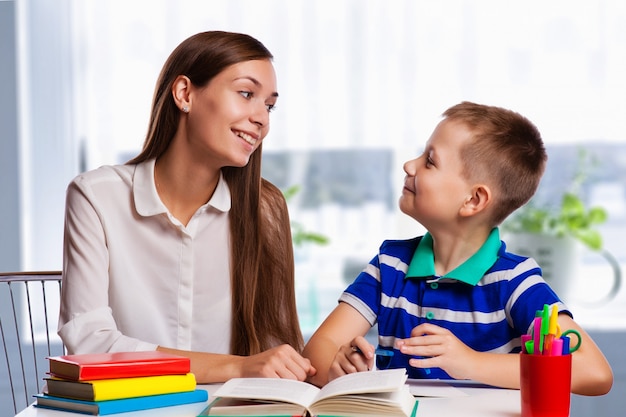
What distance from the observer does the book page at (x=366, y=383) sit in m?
1.14

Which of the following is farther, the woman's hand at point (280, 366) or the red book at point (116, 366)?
the woman's hand at point (280, 366)

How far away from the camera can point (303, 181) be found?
A: 3312mm

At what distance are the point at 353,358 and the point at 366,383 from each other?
228 millimetres

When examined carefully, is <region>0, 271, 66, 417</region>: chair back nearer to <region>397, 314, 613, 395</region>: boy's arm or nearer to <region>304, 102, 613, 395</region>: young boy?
<region>304, 102, 613, 395</region>: young boy

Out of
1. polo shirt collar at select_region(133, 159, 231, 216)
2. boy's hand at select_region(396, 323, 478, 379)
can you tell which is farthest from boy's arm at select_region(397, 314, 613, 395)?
polo shirt collar at select_region(133, 159, 231, 216)

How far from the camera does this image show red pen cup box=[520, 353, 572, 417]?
1104 mm

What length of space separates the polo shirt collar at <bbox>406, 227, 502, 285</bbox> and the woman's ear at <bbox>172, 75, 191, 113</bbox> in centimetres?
62

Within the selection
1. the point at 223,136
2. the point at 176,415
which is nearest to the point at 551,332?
the point at 176,415

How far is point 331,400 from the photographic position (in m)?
Answer: 1.15

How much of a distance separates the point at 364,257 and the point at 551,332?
84.1 inches

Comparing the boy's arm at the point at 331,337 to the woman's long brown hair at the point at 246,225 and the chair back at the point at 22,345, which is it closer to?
the woman's long brown hair at the point at 246,225

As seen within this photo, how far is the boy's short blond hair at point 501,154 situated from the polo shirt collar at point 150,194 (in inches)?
22.4

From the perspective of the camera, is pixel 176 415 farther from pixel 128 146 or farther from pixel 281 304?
pixel 128 146

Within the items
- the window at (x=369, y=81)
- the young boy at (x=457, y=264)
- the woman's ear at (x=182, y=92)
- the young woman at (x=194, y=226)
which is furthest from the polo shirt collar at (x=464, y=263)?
the window at (x=369, y=81)
